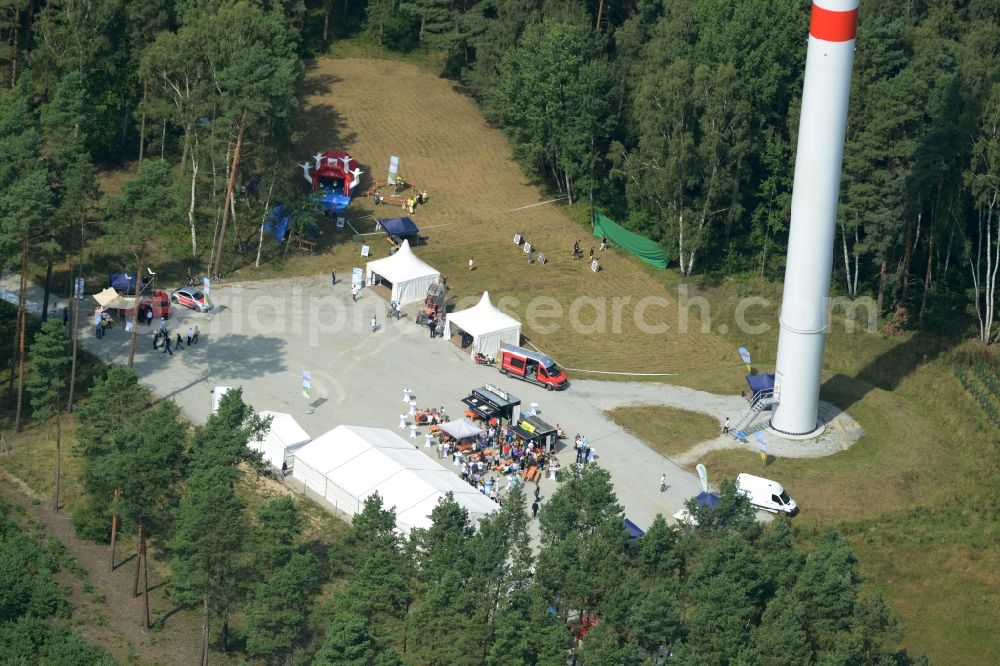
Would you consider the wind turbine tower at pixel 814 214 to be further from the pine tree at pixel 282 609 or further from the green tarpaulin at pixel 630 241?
the pine tree at pixel 282 609

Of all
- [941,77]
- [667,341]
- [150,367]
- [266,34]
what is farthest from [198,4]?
[941,77]

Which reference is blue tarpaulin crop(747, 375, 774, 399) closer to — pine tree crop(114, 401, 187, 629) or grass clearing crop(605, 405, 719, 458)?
grass clearing crop(605, 405, 719, 458)

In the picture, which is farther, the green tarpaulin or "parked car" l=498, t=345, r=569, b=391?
the green tarpaulin

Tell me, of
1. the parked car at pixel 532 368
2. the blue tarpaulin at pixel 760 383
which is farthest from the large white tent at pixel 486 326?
the blue tarpaulin at pixel 760 383

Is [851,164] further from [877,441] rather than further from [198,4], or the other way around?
[198,4]

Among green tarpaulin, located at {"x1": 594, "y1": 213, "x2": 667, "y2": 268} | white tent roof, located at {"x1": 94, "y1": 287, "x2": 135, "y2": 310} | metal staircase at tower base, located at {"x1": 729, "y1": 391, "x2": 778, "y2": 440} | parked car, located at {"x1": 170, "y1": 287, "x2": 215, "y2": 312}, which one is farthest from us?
A: green tarpaulin, located at {"x1": 594, "y1": 213, "x2": 667, "y2": 268}

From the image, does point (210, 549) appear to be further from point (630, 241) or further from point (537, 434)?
point (630, 241)

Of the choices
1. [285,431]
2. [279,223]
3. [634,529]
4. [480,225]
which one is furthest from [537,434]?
[480,225]

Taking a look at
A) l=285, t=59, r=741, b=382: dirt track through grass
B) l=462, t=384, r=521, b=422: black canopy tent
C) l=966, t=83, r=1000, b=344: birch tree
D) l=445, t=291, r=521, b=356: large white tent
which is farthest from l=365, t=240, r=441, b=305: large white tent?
l=966, t=83, r=1000, b=344: birch tree
